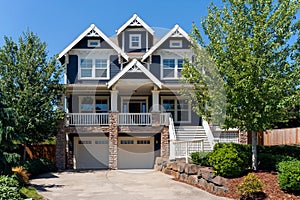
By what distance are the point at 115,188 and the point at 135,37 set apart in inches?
539

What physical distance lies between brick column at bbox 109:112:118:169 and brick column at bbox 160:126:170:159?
286cm

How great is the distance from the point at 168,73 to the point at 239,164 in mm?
12019

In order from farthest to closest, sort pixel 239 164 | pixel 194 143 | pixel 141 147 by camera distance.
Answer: pixel 141 147, pixel 194 143, pixel 239 164

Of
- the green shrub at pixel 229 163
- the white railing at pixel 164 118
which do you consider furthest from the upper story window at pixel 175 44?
the green shrub at pixel 229 163

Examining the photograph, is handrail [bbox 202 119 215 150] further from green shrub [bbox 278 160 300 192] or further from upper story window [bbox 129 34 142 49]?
upper story window [bbox 129 34 142 49]

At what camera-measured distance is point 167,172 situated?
1738 centimetres

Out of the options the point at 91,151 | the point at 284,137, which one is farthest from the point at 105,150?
the point at 284,137

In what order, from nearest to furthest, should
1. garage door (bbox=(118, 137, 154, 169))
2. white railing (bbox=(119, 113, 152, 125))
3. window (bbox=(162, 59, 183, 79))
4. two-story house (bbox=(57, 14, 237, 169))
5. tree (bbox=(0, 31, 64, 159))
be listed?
tree (bbox=(0, 31, 64, 159)), two-story house (bbox=(57, 14, 237, 169)), white railing (bbox=(119, 113, 152, 125)), garage door (bbox=(118, 137, 154, 169)), window (bbox=(162, 59, 183, 79))

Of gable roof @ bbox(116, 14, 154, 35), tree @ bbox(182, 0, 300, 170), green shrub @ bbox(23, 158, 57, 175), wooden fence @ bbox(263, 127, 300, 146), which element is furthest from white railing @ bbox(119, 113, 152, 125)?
wooden fence @ bbox(263, 127, 300, 146)

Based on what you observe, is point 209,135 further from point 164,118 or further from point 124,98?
point 124,98

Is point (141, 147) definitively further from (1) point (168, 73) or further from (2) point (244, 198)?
(2) point (244, 198)

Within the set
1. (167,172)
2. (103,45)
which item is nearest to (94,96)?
(103,45)

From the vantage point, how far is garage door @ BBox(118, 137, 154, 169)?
72.0ft

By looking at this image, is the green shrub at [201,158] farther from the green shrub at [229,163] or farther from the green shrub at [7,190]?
the green shrub at [7,190]
